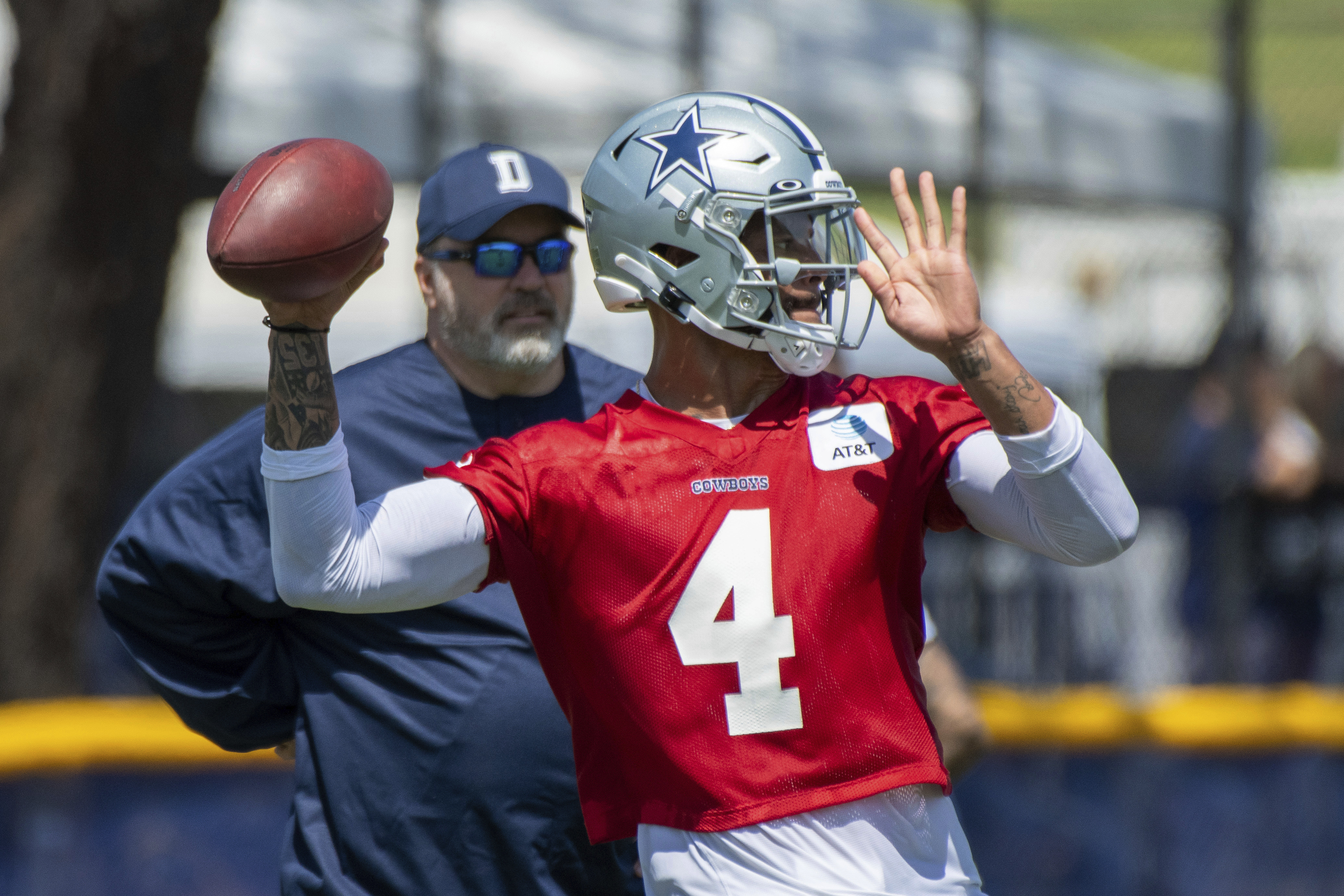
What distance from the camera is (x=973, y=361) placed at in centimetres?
217

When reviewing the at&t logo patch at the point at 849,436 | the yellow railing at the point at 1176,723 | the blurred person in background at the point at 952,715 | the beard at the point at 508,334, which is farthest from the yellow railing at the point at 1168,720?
the at&t logo patch at the point at 849,436

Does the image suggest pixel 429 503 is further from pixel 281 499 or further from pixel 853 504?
pixel 853 504

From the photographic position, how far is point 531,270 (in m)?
3.56

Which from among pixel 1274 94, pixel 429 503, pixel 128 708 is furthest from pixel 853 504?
pixel 1274 94

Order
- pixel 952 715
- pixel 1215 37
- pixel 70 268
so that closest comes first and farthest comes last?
pixel 952 715, pixel 70 268, pixel 1215 37

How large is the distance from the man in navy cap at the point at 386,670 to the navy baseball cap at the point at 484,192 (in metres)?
0.26

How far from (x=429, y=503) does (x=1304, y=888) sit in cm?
509

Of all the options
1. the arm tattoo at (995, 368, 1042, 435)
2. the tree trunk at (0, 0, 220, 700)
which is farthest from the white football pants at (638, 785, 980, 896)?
the tree trunk at (0, 0, 220, 700)

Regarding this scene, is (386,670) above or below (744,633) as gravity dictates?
below

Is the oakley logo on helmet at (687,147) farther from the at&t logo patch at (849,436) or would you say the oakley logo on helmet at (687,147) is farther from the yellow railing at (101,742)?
the yellow railing at (101,742)

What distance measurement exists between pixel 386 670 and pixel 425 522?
3.58 ft

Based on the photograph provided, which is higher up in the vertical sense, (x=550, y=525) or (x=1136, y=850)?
(x=550, y=525)

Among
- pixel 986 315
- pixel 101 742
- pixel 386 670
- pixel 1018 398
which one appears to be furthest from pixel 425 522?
pixel 986 315

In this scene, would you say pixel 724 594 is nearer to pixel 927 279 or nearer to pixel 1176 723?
pixel 927 279
